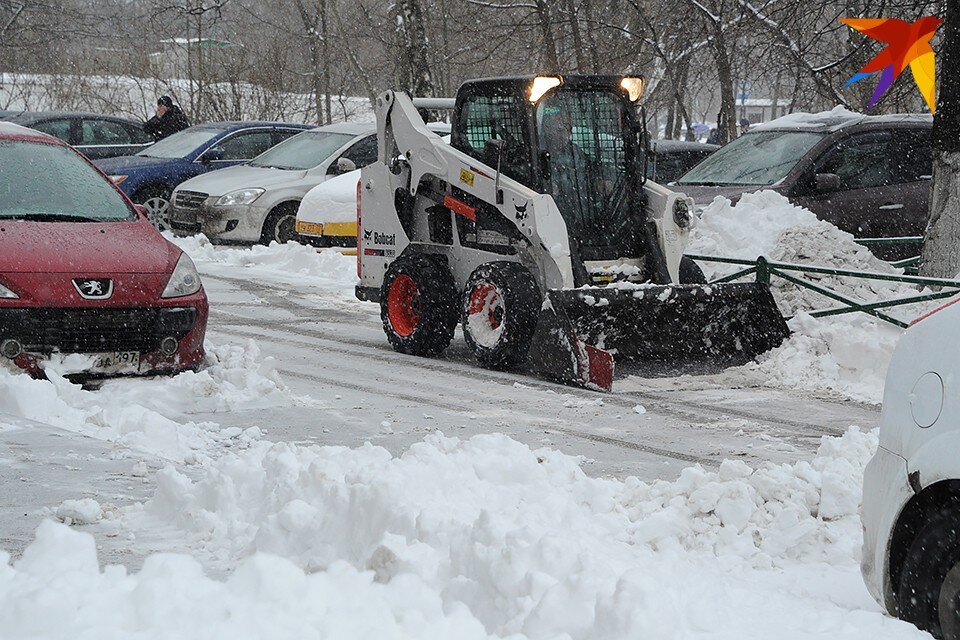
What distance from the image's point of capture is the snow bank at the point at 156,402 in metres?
6.68

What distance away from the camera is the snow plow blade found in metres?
8.95

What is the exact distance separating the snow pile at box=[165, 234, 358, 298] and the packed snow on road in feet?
16.8

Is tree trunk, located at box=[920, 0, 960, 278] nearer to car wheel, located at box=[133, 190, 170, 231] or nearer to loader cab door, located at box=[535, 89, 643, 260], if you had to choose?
loader cab door, located at box=[535, 89, 643, 260]

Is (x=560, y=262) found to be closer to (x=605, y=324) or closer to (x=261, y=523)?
(x=605, y=324)

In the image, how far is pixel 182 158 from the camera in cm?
1842

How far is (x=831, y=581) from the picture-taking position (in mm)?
4539

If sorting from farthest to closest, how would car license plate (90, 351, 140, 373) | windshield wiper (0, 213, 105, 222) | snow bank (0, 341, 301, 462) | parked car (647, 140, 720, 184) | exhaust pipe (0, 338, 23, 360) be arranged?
parked car (647, 140, 720, 184) → windshield wiper (0, 213, 105, 222) → car license plate (90, 351, 140, 373) → exhaust pipe (0, 338, 23, 360) → snow bank (0, 341, 301, 462)

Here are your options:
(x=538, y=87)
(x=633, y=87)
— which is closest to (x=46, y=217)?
(x=538, y=87)

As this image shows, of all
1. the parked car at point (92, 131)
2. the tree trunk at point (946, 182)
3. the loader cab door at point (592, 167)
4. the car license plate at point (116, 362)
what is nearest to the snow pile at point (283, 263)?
the parked car at point (92, 131)

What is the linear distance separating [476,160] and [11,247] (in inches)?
149

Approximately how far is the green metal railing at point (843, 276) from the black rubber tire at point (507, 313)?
197cm

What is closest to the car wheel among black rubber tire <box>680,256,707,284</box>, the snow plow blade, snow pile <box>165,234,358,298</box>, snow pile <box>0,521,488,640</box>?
snow pile <box>165,234,358,298</box>

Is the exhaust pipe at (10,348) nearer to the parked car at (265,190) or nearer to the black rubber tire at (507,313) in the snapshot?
the black rubber tire at (507,313)

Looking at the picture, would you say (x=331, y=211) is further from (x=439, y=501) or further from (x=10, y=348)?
(x=439, y=501)
